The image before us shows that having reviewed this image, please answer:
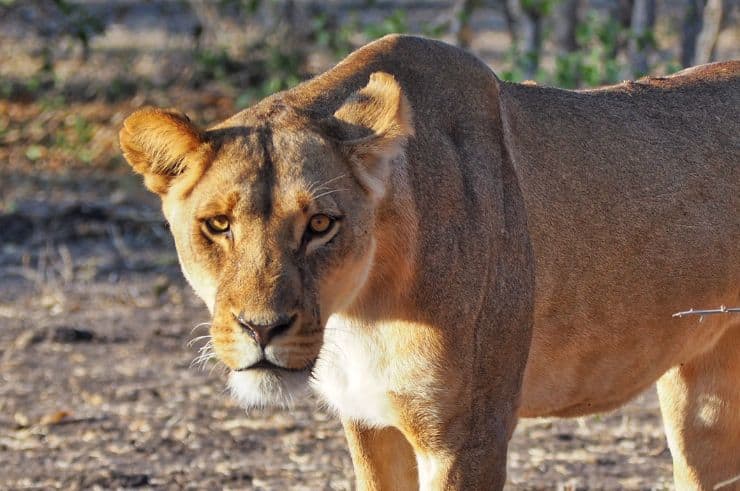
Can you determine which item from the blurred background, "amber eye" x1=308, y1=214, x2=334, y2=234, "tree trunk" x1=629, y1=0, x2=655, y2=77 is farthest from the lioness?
"tree trunk" x1=629, y1=0, x2=655, y2=77

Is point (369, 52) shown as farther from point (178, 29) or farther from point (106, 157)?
point (178, 29)

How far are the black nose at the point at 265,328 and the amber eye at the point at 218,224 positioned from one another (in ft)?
0.74

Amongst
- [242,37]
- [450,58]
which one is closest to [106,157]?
[242,37]

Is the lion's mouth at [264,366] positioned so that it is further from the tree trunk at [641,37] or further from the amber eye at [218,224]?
the tree trunk at [641,37]

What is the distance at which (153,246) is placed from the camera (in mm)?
7902

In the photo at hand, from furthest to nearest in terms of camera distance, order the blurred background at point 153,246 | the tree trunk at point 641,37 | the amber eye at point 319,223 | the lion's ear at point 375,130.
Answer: the tree trunk at point 641,37 → the blurred background at point 153,246 → the lion's ear at point 375,130 → the amber eye at point 319,223

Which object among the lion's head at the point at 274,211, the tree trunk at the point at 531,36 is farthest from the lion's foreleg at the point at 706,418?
the tree trunk at the point at 531,36

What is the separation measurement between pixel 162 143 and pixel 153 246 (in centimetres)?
499

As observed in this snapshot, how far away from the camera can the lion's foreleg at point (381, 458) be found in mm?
3518

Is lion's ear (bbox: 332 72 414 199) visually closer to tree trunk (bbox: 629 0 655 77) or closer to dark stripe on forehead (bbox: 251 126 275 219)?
dark stripe on forehead (bbox: 251 126 275 219)

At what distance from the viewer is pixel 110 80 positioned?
35.3 ft

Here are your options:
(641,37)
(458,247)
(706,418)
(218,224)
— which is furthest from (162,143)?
(641,37)

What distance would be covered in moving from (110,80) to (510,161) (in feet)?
25.7

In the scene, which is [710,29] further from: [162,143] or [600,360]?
[162,143]
